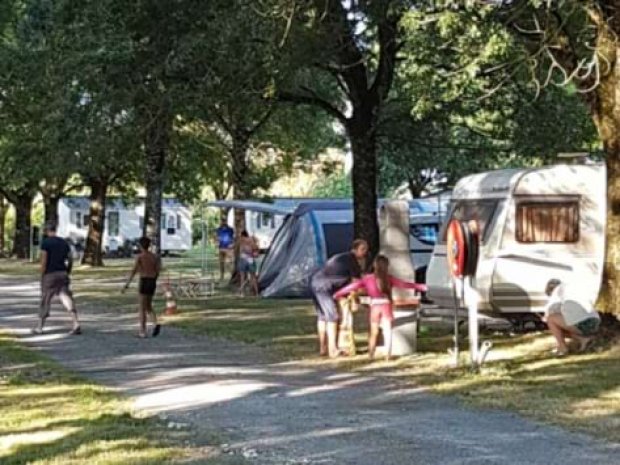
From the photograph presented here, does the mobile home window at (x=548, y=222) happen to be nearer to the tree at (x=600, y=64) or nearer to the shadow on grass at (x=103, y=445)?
the tree at (x=600, y=64)

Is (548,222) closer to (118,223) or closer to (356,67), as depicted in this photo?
(356,67)

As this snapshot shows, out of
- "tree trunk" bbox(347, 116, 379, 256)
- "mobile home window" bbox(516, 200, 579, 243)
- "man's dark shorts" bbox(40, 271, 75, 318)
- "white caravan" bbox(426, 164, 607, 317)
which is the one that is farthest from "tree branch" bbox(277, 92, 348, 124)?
"man's dark shorts" bbox(40, 271, 75, 318)

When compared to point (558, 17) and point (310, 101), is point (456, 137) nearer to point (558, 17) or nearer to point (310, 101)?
point (310, 101)

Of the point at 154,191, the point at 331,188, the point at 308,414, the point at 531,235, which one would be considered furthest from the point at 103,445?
the point at 331,188

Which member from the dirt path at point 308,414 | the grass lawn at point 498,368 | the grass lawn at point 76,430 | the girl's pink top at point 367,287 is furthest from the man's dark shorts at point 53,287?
the girl's pink top at point 367,287

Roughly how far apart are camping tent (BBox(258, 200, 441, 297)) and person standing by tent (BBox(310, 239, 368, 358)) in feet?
32.8

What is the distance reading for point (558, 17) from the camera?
48.8ft

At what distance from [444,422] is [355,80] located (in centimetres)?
1338

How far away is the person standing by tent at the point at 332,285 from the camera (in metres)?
14.1

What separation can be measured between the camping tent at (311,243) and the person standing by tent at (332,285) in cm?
999

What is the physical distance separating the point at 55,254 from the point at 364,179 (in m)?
7.07

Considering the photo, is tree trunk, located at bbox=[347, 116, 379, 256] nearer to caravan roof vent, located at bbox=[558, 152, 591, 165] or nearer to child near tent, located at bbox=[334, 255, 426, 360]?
caravan roof vent, located at bbox=[558, 152, 591, 165]

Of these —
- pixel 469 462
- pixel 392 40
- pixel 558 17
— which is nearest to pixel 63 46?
pixel 392 40

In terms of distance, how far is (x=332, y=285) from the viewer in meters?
14.1
